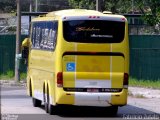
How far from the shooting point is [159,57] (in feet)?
116

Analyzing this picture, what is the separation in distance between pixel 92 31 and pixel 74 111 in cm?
312

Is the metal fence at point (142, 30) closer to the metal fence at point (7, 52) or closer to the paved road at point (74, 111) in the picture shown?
the metal fence at point (7, 52)

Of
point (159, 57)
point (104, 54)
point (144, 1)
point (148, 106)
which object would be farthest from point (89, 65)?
point (144, 1)

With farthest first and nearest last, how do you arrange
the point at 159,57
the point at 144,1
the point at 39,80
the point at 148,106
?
the point at 144,1
the point at 159,57
the point at 148,106
the point at 39,80

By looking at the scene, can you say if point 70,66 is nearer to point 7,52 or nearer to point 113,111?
point 113,111

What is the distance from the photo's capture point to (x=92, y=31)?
2102cm

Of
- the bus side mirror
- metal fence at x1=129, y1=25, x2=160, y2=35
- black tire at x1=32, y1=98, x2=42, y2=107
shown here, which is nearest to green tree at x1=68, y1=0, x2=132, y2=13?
metal fence at x1=129, y1=25, x2=160, y2=35

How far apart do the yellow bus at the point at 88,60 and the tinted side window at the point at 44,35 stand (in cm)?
4

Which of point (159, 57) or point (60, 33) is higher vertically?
point (60, 33)

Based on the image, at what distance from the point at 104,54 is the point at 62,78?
1.47 m

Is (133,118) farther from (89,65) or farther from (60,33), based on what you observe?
(60,33)

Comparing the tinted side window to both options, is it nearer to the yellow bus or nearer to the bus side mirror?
the yellow bus

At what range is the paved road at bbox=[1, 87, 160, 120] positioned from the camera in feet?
67.6

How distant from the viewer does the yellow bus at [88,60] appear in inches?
812
